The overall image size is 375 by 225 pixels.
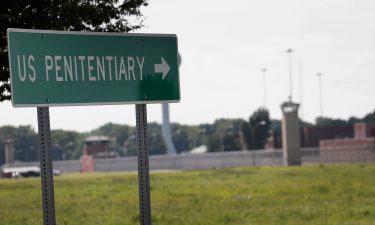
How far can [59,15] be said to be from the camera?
11.6m

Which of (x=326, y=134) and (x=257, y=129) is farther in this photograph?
(x=257, y=129)

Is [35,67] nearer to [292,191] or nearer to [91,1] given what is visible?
[91,1]

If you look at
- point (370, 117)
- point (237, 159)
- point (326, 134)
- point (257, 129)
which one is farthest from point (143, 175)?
point (370, 117)

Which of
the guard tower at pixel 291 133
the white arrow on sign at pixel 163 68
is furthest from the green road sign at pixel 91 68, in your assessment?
the guard tower at pixel 291 133

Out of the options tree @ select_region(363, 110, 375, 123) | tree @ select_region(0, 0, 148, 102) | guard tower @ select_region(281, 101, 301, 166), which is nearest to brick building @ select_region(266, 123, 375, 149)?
guard tower @ select_region(281, 101, 301, 166)

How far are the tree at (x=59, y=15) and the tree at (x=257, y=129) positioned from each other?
131223mm

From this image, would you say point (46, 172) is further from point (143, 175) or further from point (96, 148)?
point (96, 148)

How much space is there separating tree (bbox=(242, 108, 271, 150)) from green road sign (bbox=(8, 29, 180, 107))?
137417 mm

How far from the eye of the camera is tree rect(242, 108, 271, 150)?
144750mm

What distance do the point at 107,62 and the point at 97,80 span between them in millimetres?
161

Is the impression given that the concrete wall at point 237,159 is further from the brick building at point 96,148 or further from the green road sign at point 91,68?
the green road sign at point 91,68

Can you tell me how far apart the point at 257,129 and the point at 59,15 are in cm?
13596

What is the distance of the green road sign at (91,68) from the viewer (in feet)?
17.6

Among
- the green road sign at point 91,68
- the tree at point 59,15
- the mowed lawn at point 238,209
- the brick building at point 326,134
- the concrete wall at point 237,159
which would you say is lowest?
the concrete wall at point 237,159
